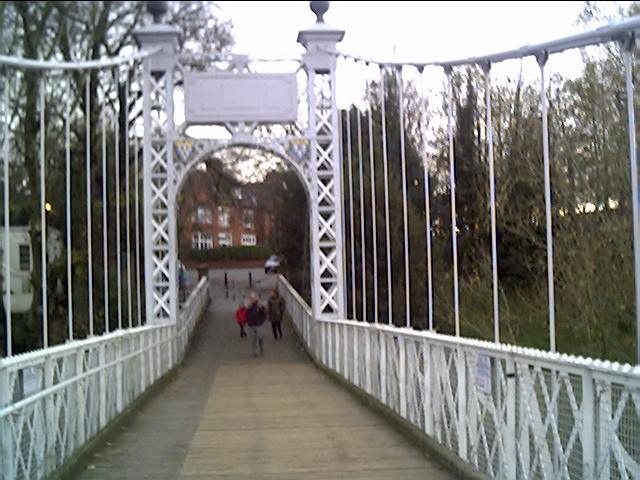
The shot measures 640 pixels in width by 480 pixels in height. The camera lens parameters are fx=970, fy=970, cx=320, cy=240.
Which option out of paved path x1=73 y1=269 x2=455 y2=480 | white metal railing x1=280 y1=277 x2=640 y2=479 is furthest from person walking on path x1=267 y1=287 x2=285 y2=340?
white metal railing x1=280 y1=277 x2=640 y2=479

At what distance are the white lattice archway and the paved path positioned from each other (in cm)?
291

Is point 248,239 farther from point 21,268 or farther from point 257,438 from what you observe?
point 257,438

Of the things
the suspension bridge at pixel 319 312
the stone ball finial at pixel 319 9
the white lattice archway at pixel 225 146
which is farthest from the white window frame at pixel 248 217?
the stone ball finial at pixel 319 9

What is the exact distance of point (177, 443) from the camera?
892 centimetres

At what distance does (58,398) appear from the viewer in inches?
278

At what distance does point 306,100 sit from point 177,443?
11220 millimetres

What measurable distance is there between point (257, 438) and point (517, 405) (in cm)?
376

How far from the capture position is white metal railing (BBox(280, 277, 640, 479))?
445 cm

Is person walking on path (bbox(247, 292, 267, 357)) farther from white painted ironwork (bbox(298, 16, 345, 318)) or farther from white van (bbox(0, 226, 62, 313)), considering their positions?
white van (bbox(0, 226, 62, 313))

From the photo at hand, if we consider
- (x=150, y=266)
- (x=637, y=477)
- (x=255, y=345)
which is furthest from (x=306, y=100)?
(x=637, y=477)

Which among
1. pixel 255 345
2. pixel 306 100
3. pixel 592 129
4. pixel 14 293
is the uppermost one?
pixel 306 100

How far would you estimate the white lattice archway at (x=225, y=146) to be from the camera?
18.5m

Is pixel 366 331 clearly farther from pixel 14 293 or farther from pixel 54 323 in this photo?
pixel 14 293

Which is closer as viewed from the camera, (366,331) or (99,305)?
(366,331)
